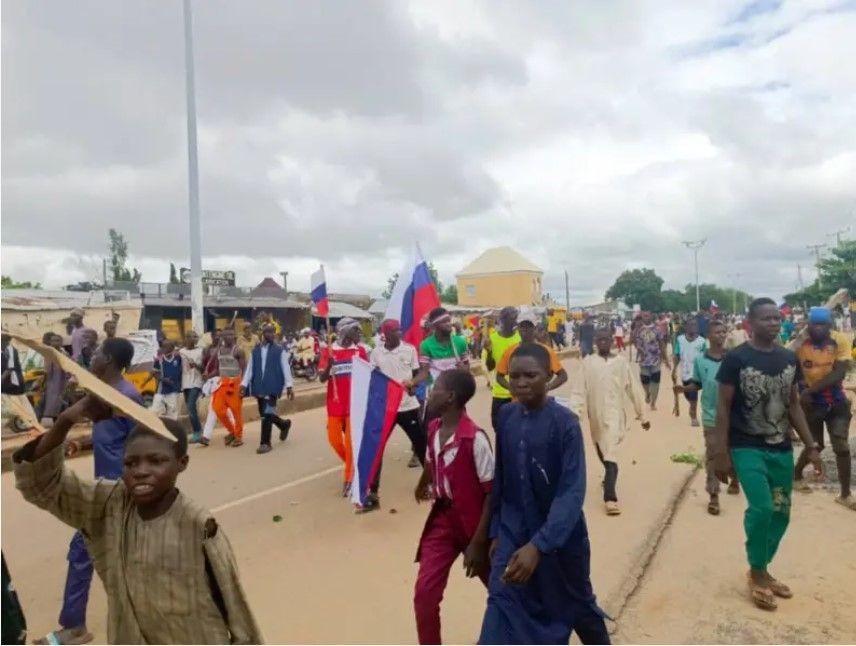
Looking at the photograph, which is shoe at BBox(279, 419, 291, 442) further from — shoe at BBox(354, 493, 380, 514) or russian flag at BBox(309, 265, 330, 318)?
shoe at BBox(354, 493, 380, 514)

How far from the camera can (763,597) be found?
3793 mm

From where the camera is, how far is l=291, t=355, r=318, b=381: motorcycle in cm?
1902

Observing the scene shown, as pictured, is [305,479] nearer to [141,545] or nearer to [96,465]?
[96,465]

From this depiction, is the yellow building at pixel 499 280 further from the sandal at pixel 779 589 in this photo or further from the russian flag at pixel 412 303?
the sandal at pixel 779 589

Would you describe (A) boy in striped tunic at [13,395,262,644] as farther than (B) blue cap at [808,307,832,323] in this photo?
No

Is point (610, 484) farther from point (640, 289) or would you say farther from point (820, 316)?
point (640, 289)

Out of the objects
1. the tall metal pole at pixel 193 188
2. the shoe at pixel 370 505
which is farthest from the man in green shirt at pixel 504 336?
the tall metal pole at pixel 193 188

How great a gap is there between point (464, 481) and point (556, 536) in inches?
26.2

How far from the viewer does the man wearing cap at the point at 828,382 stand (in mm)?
5676

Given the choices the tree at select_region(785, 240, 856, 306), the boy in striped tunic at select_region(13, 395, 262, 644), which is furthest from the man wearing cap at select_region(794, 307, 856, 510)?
the tree at select_region(785, 240, 856, 306)

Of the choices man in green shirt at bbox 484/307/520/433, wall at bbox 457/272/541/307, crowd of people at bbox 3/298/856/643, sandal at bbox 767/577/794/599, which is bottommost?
sandal at bbox 767/577/794/599

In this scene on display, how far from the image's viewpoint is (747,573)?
167 inches

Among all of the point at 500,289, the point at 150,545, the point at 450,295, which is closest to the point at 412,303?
the point at 150,545

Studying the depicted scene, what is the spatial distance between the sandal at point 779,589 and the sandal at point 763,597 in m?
0.05
